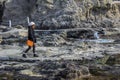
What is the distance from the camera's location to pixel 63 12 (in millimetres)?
35375

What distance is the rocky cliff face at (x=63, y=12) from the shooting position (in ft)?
115

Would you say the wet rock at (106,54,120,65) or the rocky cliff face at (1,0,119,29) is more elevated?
the rocky cliff face at (1,0,119,29)

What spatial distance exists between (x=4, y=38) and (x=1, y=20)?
14.5m

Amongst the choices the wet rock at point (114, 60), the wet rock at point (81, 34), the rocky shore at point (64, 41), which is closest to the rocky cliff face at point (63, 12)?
the rocky shore at point (64, 41)

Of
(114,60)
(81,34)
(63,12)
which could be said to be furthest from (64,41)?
(63,12)

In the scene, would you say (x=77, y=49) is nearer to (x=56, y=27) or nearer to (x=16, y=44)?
(x=16, y=44)

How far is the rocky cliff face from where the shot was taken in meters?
35.1

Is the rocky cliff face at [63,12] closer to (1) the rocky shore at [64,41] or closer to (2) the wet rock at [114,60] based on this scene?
(1) the rocky shore at [64,41]

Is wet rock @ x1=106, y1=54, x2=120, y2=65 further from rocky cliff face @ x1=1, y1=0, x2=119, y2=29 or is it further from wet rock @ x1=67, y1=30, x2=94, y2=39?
rocky cliff face @ x1=1, y1=0, x2=119, y2=29

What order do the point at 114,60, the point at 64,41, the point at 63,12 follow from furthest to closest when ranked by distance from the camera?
1. the point at 63,12
2. the point at 64,41
3. the point at 114,60

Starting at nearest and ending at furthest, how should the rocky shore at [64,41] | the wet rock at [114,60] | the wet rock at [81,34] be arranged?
the rocky shore at [64,41]
the wet rock at [114,60]
the wet rock at [81,34]

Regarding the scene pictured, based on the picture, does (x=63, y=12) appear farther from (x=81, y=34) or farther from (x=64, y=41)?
(x=64, y=41)

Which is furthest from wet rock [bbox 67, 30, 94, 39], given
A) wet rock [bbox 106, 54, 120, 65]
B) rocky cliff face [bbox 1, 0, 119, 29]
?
wet rock [bbox 106, 54, 120, 65]

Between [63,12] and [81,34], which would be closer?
[81,34]
